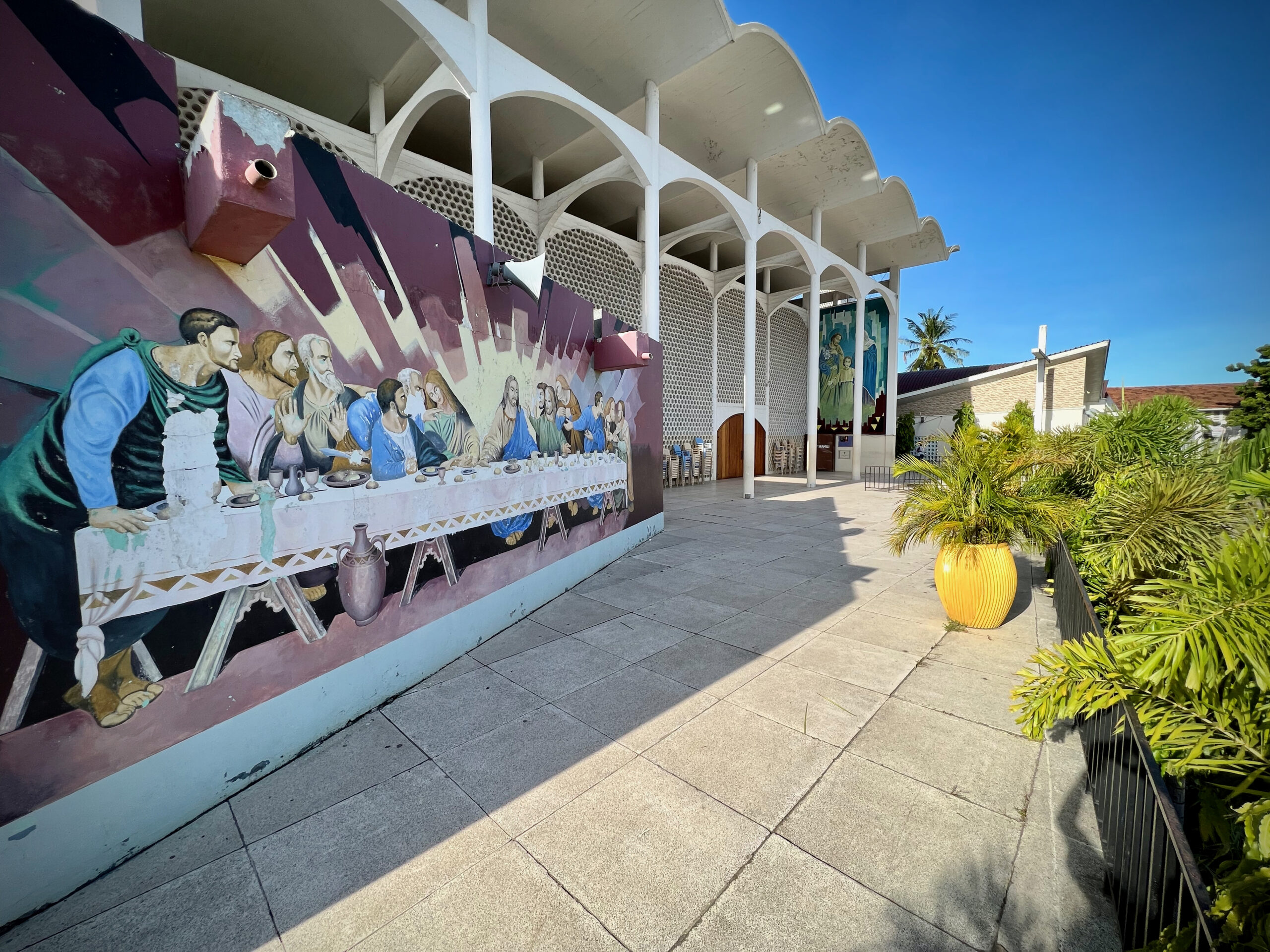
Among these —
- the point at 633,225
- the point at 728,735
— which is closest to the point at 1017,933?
the point at 728,735

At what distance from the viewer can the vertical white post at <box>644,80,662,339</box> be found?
998cm

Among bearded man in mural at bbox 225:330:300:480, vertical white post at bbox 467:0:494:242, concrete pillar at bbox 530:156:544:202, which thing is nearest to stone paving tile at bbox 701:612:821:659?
bearded man in mural at bbox 225:330:300:480

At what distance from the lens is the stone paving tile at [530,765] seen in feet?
8.23

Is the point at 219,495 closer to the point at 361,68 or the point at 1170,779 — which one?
the point at 1170,779

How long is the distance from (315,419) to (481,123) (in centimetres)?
580

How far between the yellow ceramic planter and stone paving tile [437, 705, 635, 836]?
11.1ft

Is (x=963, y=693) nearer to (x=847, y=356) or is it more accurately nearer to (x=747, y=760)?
(x=747, y=760)

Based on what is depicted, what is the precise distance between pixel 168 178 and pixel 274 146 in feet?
1.81

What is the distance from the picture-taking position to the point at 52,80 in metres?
1.92

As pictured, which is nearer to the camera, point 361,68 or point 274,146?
point 274,146

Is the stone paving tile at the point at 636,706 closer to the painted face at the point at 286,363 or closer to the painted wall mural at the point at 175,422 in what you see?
the painted wall mural at the point at 175,422

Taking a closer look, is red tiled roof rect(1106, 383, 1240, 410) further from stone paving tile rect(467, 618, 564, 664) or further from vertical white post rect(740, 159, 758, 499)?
stone paving tile rect(467, 618, 564, 664)

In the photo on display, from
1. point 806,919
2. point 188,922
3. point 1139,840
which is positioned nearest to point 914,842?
point 806,919

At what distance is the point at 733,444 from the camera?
18453 mm
